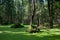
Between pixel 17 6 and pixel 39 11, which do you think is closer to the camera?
pixel 39 11

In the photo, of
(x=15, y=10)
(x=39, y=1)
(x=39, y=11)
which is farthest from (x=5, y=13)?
(x=39, y=11)

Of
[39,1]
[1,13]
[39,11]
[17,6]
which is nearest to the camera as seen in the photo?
[39,11]

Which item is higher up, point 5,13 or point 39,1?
point 39,1

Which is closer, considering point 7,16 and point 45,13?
point 45,13

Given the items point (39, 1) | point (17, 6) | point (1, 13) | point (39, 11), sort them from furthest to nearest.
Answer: point (17, 6), point (1, 13), point (39, 1), point (39, 11)

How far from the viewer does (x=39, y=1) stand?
157 feet

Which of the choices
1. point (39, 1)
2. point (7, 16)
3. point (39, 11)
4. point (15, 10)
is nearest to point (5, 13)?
point (7, 16)

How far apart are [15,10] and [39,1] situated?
1862 centimetres

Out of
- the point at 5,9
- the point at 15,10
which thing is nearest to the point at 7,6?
the point at 5,9

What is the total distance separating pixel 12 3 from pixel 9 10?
2753mm

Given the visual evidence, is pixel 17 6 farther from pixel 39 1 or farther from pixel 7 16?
pixel 39 1

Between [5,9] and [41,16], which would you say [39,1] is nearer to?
[41,16]

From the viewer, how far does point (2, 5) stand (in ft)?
194

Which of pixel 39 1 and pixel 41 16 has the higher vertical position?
pixel 39 1
